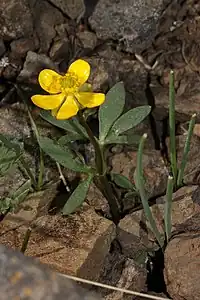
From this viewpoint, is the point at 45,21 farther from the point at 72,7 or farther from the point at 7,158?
the point at 7,158

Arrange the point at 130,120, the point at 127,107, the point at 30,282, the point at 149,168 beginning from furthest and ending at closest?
the point at 127,107 < the point at 149,168 < the point at 130,120 < the point at 30,282

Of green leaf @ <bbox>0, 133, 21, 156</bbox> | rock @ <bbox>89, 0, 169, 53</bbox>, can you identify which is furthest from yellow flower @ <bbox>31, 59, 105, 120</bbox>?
rock @ <bbox>89, 0, 169, 53</bbox>

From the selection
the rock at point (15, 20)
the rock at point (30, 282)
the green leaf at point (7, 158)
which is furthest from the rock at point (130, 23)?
the rock at point (30, 282)

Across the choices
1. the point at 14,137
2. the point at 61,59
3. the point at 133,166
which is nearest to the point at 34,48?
the point at 61,59

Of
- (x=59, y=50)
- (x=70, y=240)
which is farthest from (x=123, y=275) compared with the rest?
(x=59, y=50)

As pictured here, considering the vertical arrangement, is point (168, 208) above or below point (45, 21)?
below

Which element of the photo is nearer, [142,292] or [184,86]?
[142,292]

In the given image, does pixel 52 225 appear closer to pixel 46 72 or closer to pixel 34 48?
pixel 46 72
